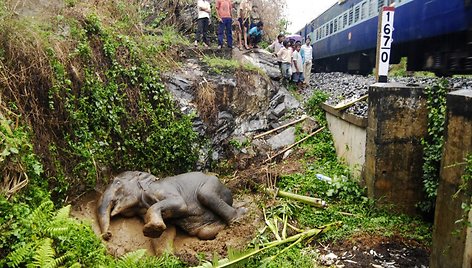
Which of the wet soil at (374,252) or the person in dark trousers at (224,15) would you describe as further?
the person in dark trousers at (224,15)

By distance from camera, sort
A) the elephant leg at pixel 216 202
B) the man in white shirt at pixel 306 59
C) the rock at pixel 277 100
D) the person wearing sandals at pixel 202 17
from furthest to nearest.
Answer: the man in white shirt at pixel 306 59 < the person wearing sandals at pixel 202 17 < the rock at pixel 277 100 < the elephant leg at pixel 216 202

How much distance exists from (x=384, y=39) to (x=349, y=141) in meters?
1.81

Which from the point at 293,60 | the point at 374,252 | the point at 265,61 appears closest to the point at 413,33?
the point at 293,60

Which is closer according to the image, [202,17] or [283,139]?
[283,139]

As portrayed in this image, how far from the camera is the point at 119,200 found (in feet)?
16.3

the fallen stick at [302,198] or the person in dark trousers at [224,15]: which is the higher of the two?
the person in dark trousers at [224,15]

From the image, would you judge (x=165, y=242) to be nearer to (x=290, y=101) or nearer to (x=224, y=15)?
(x=290, y=101)

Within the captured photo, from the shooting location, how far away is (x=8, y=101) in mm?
4730

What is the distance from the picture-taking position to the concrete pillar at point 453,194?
3.61 m

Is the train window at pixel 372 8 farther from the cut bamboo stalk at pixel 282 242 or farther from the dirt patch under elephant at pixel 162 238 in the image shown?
the dirt patch under elephant at pixel 162 238

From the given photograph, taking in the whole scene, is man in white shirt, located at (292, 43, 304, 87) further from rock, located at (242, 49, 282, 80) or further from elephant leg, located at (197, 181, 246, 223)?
elephant leg, located at (197, 181, 246, 223)

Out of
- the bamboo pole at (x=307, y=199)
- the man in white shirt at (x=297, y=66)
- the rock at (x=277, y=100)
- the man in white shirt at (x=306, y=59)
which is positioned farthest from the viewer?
the man in white shirt at (x=306, y=59)

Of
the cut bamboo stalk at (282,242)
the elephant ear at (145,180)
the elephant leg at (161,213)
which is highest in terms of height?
the elephant ear at (145,180)

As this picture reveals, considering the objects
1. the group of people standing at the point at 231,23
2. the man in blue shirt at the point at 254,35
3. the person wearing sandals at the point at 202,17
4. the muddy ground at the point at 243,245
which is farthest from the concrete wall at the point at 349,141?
the man in blue shirt at the point at 254,35
